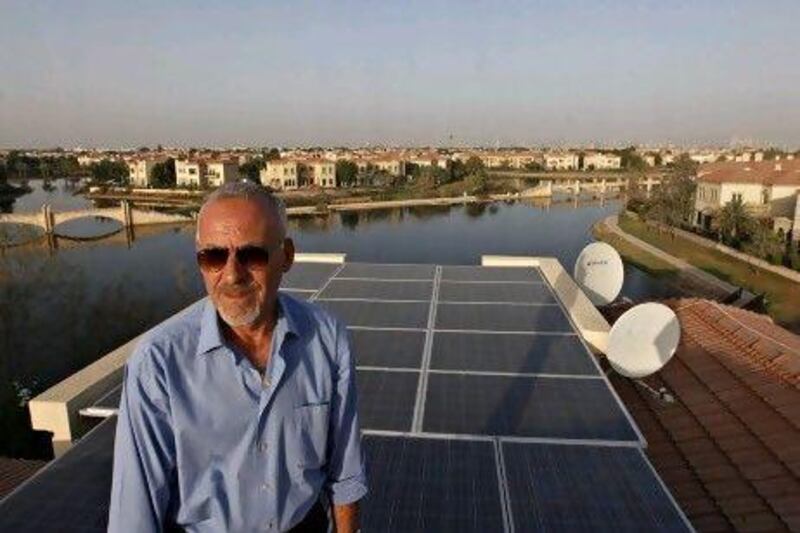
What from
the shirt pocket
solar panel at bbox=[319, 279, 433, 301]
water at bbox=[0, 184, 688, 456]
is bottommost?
water at bbox=[0, 184, 688, 456]

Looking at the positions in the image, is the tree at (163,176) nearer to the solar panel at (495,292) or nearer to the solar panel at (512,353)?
the solar panel at (495,292)

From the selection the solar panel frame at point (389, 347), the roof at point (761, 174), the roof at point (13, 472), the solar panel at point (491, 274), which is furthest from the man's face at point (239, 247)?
the roof at point (761, 174)

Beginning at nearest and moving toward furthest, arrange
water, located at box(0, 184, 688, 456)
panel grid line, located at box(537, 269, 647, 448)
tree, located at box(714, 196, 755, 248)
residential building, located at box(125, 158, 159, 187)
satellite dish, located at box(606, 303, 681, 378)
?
1. panel grid line, located at box(537, 269, 647, 448)
2. satellite dish, located at box(606, 303, 681, 378)
3. water, located at box(0, 184, 688, 456)
4. tree, located at box(714, 196, 755, 248)
5. residential building, located at box(125, 158, 159, 187)

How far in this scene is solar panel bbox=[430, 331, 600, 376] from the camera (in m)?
8.56

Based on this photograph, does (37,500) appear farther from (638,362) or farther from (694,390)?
(694,390)

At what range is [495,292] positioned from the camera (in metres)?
12.6

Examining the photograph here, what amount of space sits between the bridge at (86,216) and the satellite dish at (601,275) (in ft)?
166

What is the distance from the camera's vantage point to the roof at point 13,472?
853 centimetres

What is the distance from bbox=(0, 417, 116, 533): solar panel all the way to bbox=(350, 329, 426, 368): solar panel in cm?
375

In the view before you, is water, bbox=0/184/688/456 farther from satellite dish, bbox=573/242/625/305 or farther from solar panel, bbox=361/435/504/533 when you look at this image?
satellite dish, bbox=573/242/625/305

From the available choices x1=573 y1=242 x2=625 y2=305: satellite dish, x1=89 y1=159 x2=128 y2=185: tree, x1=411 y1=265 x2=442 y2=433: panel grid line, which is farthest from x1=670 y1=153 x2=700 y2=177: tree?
x1=89 y1=159 x2=128 y2=185: tree

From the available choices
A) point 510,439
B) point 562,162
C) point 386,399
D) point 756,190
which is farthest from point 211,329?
point 562,162

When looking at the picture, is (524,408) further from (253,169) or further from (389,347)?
(253,169)

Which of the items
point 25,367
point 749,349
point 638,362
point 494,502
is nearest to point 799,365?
point 749,349
